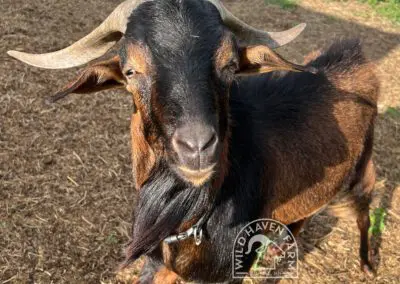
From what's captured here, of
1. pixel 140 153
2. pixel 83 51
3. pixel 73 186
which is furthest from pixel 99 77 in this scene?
pixel 73 186

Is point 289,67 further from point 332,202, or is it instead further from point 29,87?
point 29,87

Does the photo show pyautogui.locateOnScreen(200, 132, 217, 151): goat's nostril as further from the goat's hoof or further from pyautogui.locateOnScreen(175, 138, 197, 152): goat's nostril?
the goat's hoof

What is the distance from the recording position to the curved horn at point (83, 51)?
2.54 meters

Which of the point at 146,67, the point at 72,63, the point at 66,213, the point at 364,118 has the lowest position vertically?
the point at 66,213

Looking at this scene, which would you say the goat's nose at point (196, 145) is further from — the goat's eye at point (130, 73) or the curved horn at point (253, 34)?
the curved horn at point (253, 34)

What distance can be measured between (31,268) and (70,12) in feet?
15.6

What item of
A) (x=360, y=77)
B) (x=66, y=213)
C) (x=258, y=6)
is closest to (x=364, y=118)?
(x=360, y=77)

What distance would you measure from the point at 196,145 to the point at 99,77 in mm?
802

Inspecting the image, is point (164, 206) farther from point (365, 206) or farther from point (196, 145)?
point (365, 206)

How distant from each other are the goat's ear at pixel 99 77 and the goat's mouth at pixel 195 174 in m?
0.69

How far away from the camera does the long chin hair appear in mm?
2432

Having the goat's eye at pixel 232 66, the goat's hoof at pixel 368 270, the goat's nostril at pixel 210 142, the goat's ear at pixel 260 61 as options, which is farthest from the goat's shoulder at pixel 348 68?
the goat's nostril at pixel 210 142

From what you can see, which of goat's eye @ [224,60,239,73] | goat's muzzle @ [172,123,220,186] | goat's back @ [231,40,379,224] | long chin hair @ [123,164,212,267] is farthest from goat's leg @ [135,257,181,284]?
goat's eye @ [224,60,239,73]

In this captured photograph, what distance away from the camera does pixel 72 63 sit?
2.61 meters
